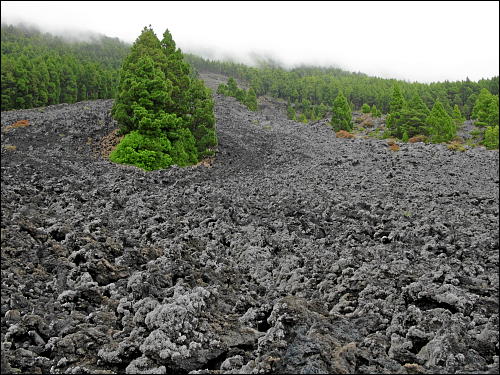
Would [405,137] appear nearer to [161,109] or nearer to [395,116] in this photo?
[395,116]

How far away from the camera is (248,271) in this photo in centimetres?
1260

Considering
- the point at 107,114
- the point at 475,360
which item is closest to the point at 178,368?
the point at 475,360

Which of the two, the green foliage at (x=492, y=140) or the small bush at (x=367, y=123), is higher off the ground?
the small bush at (x=367, y=123)

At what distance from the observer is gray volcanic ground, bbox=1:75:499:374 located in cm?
773

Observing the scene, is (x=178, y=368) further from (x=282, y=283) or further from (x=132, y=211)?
(x=132, y=211)

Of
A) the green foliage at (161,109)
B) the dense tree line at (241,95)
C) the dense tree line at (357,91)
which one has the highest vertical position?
the dense tree line at (357,91)

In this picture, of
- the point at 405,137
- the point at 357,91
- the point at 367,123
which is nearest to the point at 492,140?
the point at 405,137

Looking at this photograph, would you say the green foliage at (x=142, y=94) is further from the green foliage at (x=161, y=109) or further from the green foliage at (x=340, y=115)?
the green foliage at (x=340, y=115)

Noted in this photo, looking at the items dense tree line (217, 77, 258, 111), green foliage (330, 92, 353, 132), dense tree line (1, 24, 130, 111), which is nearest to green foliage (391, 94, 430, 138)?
green foliage (330, 92, 353, 132)

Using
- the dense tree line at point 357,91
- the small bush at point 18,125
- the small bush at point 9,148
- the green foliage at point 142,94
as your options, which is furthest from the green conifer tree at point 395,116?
the small bush at point 9,148

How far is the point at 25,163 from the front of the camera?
20344 millimetres

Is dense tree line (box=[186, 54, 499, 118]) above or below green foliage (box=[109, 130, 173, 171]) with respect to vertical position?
above

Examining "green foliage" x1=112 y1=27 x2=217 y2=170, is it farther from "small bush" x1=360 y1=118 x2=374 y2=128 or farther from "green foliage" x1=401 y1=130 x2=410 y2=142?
"small bush" x1=360 y1=118 x2=374 y2=128

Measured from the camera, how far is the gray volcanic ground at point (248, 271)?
7734 mm
